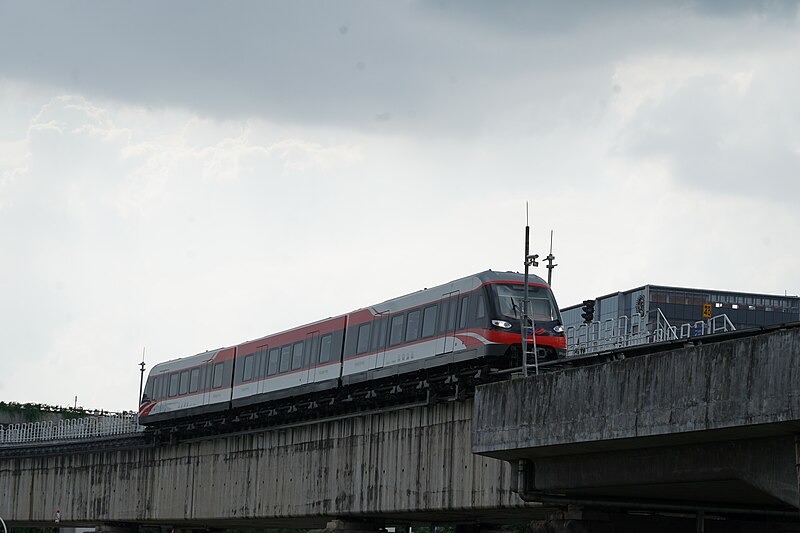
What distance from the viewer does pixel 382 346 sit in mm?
35688

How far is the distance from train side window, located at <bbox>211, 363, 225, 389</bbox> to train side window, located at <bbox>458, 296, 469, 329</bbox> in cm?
→ 1613

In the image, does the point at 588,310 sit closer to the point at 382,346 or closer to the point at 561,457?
the point at 382,346

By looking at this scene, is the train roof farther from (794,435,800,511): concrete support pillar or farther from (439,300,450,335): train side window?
(794,435,800,511): concrete support pillar

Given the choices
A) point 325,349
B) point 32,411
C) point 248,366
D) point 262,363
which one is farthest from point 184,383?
point 32,411

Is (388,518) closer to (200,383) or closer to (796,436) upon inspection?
(200,383)

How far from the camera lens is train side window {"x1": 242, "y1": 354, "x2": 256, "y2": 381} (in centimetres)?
4381

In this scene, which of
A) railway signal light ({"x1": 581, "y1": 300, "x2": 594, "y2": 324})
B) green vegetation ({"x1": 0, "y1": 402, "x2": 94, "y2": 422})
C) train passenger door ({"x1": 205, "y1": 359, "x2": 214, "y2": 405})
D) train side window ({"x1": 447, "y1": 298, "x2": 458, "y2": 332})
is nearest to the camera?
train side window ({"x1": 447, "y1": 298, "x2": 458, "y2": 332})

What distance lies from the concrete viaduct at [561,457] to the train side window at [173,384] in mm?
5706

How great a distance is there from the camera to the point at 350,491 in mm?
33750

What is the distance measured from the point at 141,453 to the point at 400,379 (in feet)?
53.5

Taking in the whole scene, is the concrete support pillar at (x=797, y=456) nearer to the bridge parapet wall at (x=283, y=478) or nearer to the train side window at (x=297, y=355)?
the bridge parapet wall at (x=283, y=478)

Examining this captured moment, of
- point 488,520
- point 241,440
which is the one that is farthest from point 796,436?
point 241,440

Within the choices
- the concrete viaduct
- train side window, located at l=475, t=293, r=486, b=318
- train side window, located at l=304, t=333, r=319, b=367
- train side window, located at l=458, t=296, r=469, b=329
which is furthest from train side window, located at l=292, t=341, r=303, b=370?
train side window, located at l=475, t=293, r=486, b=318

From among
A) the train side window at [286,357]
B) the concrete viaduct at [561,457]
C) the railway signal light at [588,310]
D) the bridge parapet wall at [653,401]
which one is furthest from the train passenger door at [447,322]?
the train side window at [286,357]
